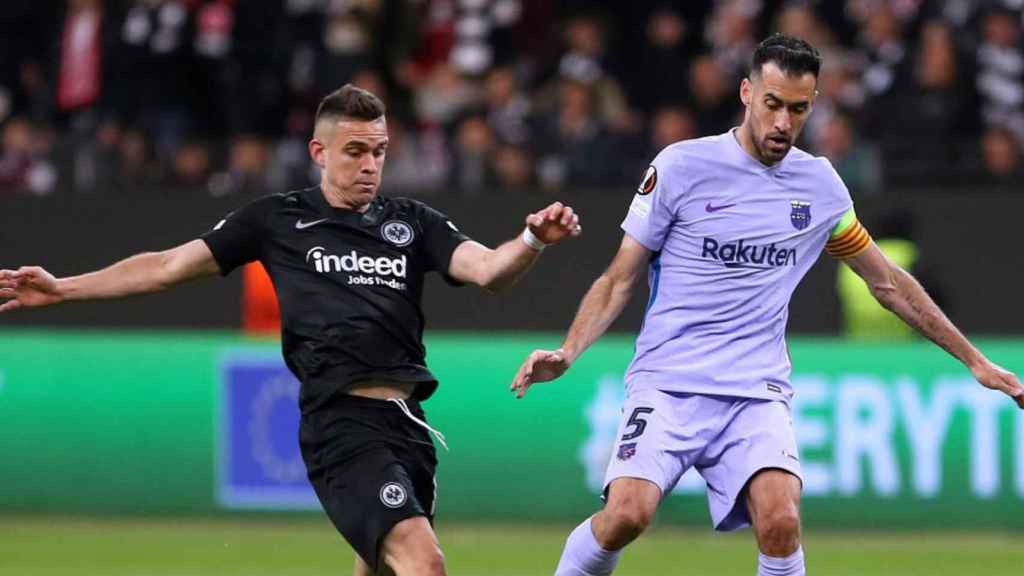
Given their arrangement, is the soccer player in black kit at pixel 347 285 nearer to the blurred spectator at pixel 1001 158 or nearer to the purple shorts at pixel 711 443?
the purple shorts at pixel 711 443

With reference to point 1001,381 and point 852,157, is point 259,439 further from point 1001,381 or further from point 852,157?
point 1001,381

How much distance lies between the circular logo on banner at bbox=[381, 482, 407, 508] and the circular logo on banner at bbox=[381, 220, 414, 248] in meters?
1.00

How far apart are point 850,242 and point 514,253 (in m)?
1.52

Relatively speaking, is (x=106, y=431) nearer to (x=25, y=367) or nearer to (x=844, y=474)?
(x=25, y=367)

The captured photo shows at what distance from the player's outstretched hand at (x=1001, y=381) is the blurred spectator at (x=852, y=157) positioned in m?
7.52

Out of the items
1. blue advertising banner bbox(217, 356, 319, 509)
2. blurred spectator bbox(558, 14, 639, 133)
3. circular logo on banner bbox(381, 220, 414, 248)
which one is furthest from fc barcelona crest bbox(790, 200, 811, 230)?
blurred spectator bbox(558, 14, 639, 133)

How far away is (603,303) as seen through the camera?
7.61 meters

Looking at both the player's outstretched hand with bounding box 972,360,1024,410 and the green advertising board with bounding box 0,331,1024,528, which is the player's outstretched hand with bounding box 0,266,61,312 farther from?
the green advertising board with bounding box 0,331,1024,528

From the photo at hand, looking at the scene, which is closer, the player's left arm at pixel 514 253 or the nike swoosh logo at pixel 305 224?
the player's left arm at pixel 514 253

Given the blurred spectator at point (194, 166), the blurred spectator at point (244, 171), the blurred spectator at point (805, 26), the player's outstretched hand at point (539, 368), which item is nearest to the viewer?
the player's outstretched hand at point (539, 368)

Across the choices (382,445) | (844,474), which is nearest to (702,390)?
(382,445)

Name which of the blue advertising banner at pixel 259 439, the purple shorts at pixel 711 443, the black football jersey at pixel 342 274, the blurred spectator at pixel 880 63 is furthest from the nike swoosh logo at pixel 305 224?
the blurred spectator at pixel 880 63

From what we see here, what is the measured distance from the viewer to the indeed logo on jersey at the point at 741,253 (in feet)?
25.3

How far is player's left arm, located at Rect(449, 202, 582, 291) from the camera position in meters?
7.00
